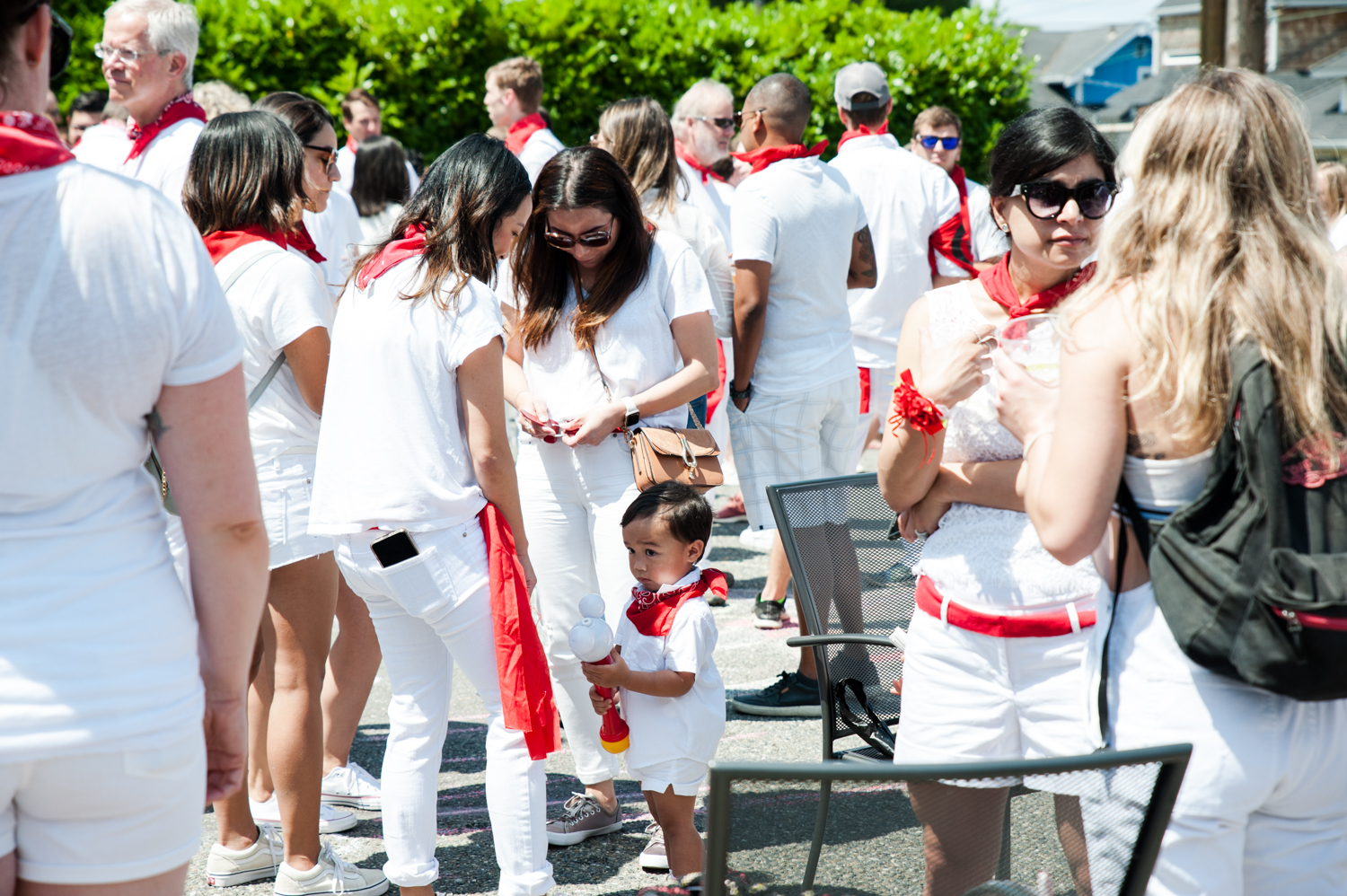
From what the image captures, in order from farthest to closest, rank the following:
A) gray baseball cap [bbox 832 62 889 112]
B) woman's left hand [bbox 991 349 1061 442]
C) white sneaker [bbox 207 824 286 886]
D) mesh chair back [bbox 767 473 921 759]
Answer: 1. gray baseball cap [bbox 832 62 889 112]
2. white sneaker [bbox 207 824 286 886]
3. mesh chair back [bbox 767 473 921 759]
4. woman's left hand [bbox 991 349 1061 442]

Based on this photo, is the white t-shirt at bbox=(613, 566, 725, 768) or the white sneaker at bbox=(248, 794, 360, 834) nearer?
the white t-shirt at bbox=(613, 566, 725, 768)

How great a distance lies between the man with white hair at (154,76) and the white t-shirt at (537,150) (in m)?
2.06

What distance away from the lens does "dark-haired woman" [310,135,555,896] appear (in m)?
2.79

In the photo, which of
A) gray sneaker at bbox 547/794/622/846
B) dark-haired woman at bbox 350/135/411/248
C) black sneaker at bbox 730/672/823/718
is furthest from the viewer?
dark-haired woman at bbox 350/135/411/248

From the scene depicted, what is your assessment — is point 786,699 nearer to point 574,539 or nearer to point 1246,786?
point 574,539

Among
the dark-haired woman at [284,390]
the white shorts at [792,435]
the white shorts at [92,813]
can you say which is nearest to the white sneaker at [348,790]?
the dark-haired woman at [284,390]

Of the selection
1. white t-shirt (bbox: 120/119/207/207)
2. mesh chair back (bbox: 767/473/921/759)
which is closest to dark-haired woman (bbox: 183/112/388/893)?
white t-shirt (bbox: 120/119/207/207)

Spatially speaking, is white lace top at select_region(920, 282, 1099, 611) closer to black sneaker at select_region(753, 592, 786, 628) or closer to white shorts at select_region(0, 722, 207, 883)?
white shorts at select_region(0, 722, 207, 883)

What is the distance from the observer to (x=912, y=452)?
2.32m

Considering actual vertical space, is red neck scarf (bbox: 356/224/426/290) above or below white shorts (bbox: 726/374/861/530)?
above

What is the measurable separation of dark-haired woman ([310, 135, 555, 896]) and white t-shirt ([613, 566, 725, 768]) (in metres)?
0.29

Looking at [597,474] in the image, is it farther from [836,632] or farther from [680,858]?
[680,858]

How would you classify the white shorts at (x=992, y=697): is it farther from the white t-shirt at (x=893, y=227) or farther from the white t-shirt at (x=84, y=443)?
the white t-shirt at (x=893, y=227)

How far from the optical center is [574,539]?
3574mm
